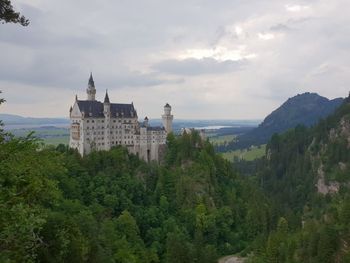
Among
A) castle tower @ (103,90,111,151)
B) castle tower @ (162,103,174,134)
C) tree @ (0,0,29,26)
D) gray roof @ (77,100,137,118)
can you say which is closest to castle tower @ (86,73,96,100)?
gray roof @ (77,100,137,118)

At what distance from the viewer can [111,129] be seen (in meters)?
120

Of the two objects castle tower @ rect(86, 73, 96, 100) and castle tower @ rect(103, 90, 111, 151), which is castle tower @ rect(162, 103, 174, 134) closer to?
castle tower @ rect(103, 90, 111, 151)

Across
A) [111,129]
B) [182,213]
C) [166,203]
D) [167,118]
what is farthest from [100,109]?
[182,213]

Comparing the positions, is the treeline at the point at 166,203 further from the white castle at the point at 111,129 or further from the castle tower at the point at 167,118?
the white castle at the point at 111,129

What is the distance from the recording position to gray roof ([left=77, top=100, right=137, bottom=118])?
117088 mm

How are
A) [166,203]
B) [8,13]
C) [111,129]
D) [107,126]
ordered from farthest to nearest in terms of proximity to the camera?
[111,129]
[107,126]
[166,203]
[8,13]

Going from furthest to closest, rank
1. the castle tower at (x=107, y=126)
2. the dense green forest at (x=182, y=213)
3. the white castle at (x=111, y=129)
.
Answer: the castle tower at (x=107, y=126) < the white castle at (x=111, y=129) < the dense green forest at (x=182, y=213)

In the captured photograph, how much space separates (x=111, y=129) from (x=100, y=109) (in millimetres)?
5924

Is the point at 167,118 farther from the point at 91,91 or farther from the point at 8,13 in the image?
the point at 8,13

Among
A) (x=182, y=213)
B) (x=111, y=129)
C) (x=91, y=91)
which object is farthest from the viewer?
(x=91, y=91)

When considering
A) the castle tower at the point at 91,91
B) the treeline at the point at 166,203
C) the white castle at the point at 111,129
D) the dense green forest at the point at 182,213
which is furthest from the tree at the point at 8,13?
the castle tower at the point at 91,91

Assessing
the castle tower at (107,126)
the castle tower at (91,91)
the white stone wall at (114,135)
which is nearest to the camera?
the white stone wall at (114,135)

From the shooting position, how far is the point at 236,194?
135m

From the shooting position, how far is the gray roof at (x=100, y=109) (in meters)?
117
